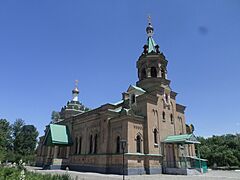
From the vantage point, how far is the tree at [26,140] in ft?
223

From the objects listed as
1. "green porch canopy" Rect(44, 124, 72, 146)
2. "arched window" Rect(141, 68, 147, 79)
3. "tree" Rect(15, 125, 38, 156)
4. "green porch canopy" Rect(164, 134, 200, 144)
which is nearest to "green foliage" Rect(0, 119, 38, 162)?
"tree" Rect(15, 125, 38, 156)

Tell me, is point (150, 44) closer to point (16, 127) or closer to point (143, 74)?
point (143, 74)

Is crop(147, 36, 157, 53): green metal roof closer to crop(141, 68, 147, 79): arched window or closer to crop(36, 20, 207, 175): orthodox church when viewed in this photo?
crop(36, 20, 207, 175): orthodox church

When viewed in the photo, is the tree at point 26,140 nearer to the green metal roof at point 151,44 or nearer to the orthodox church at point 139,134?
the orthodox church at point 139,134

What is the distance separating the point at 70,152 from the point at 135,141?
13.2 metres

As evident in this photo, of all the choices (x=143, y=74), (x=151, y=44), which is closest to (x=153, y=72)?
(x=143, y=74)

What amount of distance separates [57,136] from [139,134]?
13.5 metres

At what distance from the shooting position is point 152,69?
29031 mm

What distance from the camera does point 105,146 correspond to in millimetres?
24016

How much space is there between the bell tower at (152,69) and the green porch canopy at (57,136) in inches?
555

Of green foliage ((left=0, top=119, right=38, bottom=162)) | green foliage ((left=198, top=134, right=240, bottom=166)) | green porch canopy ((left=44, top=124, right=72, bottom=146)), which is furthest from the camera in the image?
green foliage ((left=0, top=119, right=38, bottom=162))

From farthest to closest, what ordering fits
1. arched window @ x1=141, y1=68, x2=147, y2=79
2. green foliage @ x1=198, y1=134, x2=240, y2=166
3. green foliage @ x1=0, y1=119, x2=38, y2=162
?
green foliage @ x1=0, y1=119, x2=38, y2=162 < green foliage @ x1=198, y1=134, x2=240, y2=166 < arched window @ x1=141, y1=68, x2=147, y2=79

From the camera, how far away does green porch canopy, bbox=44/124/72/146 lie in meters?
28.6

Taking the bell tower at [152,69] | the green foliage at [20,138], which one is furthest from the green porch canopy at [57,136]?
the green foliage at [20,138]
